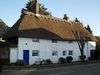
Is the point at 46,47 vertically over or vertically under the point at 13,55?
over

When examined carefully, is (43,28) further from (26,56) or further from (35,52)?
(26,56)

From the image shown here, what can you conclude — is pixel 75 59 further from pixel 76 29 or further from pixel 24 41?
pixel 24 41

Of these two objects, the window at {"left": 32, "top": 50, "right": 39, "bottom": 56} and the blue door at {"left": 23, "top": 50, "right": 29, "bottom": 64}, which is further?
the window at {"left": 32, "top": 50, "right": 39, "bottom": 56}

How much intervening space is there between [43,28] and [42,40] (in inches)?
150

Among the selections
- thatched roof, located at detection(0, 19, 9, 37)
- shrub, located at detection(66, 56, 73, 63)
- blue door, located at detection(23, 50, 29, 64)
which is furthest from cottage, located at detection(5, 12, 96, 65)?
thatched roof, located at detection(0, 19, 9, 37)

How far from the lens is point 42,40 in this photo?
45031mm

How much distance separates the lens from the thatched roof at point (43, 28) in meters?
44.3

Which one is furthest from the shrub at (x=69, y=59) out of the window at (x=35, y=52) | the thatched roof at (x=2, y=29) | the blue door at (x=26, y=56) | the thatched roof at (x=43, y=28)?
the thatched roof at (x=2, y=29)

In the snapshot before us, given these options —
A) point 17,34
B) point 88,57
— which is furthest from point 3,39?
point 88,57

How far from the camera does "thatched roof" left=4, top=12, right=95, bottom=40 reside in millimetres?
44297

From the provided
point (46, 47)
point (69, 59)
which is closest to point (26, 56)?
point (46, 47)

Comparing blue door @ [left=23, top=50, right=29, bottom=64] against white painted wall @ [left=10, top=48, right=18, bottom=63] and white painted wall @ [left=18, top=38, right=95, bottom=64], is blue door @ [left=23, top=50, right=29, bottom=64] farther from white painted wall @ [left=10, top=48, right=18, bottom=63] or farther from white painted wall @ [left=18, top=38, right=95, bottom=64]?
white painted wall @ [left=10, top=48, right=18, bottom=63]

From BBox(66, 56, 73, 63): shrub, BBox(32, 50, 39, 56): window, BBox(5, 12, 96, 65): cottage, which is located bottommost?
BBox(66, 56, 73, 63): shrub

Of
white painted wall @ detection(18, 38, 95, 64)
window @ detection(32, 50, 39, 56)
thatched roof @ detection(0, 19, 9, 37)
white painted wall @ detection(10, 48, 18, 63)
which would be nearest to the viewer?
white painted wall @ detection(10, 48, 18, 63)
